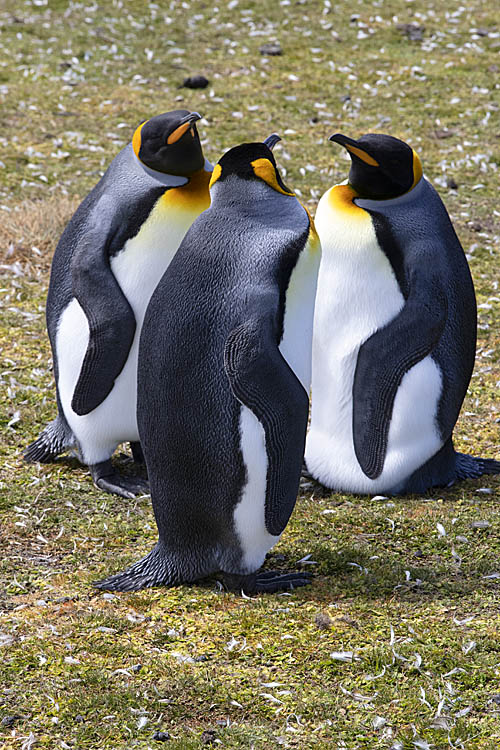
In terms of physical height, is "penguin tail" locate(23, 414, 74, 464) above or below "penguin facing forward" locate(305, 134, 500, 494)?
below

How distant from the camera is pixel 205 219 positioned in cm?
388

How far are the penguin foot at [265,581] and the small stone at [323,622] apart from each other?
275 mm

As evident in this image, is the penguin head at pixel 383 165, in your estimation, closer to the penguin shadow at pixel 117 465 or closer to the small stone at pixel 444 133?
the penguin shadow at pixel 117 465

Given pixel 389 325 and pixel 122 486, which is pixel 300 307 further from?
pixel 122 486

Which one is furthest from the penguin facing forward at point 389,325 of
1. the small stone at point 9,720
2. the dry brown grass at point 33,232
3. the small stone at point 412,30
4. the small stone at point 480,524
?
the small stone at point 412,30

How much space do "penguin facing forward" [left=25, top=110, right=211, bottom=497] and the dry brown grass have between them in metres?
3.36

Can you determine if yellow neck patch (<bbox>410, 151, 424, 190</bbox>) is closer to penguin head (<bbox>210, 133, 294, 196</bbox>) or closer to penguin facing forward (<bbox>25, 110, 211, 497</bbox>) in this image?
penguin facing forward (<bbox>25, 110, 211, 497</bbox>)

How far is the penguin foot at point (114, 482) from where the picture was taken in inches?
199

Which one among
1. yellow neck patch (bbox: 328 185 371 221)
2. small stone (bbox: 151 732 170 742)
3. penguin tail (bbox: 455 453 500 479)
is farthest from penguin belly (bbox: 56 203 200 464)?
small stone (bbox: 151 732 170 742)

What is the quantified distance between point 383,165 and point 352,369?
1.00 metres

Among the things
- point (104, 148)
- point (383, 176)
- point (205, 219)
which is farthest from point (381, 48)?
point (205, 219)

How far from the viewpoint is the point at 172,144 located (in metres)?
4.65

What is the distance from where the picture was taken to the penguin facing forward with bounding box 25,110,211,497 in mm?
4742

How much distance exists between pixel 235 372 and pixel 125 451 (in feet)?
7.24
